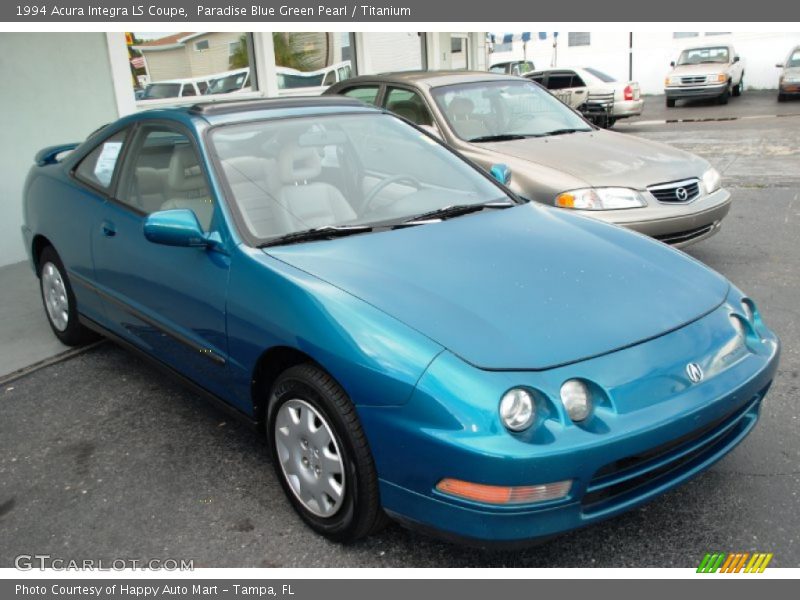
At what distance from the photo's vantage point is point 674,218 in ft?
17.1

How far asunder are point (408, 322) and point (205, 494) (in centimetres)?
128

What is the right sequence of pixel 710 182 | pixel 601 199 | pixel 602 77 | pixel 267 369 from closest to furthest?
1. pixel 267 369
2. pixel 601 199
3. pixel 710 182
4. pixel 602 77

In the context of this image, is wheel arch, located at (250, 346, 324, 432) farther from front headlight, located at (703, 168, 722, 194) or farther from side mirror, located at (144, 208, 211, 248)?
front headlight, located at (703, 168, 722, 194)

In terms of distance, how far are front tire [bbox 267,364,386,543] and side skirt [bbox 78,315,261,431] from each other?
211mm

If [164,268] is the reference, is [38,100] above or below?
above

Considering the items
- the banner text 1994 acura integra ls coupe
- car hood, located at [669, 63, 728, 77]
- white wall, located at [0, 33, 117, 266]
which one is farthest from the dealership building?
car hood, located at [669, 63, 728, 77]

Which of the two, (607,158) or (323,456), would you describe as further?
(607,158)

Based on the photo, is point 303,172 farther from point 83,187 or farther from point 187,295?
point 83,187

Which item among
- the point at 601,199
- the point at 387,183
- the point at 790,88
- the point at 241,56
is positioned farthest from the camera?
the point at 790,88

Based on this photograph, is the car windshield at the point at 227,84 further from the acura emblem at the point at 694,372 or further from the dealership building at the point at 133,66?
the acura emblem at the point at 694,372

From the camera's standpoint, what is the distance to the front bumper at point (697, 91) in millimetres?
20656

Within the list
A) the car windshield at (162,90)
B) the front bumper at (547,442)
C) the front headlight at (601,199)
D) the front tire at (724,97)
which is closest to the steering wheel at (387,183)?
the front bumper at (547,442)

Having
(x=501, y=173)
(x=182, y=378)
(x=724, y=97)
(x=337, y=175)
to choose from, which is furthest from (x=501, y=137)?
(x=724, y=97)

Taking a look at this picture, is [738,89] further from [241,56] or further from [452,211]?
[452,211]
